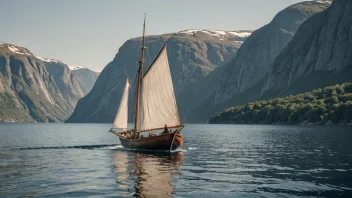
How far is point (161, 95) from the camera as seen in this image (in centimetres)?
6144

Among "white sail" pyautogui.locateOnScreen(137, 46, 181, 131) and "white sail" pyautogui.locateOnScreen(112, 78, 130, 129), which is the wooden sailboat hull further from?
"white sail" pyautogui.locateOnScreen(112, 78, 130, 129)

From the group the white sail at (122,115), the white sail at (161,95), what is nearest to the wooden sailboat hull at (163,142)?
the white sail at (161,95)

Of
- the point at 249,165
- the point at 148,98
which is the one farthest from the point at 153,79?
the point at 249,165

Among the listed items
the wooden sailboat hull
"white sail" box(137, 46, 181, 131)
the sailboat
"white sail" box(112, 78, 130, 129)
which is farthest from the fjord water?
"white sail" box(112, 78, 130, 129)

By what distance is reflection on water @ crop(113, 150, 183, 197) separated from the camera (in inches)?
1142

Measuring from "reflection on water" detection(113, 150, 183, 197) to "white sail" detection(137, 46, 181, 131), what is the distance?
11.9 m

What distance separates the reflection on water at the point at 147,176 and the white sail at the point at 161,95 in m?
11.9

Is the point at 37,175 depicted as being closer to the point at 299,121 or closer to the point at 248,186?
the point at 248,186

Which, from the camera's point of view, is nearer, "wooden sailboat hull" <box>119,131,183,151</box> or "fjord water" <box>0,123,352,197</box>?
"fjord water" <box>0,123,352,197</box>

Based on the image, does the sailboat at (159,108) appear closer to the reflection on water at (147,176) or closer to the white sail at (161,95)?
the white sail at (161,95)

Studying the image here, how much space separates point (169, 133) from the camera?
6053 cm

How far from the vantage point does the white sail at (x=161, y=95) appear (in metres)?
61.3

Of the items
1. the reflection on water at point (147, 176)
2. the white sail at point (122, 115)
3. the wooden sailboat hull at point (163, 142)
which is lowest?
the reflection on water at point (147, 176)

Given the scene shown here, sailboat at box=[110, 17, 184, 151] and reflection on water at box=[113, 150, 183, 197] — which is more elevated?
sailboat at box=[110, 17, 184, 151]
